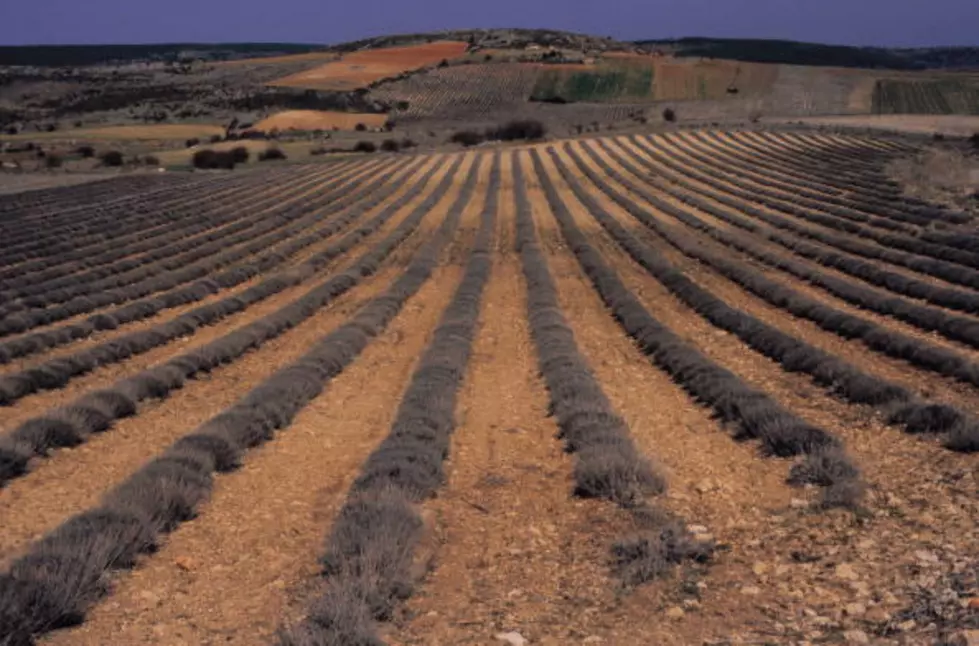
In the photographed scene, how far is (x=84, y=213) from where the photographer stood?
40.1 m

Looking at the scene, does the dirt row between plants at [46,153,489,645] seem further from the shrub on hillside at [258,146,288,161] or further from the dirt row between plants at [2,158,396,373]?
the shrub on hillside at [258,146,288,161]

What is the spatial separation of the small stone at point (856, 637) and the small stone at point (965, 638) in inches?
20.1

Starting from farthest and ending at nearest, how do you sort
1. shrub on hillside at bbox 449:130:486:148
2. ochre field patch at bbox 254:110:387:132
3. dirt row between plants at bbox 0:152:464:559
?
1. ochre field patch at bbox 254:110:387:132
2. shrub on hillside at bbox 449:130:486:148
3. dirt row between plants at bbox 0:152:464:559

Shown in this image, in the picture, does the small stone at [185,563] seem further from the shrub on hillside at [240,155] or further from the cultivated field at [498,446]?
the shrub on hillside at [240,155]

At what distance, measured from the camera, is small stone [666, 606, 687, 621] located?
609 cm

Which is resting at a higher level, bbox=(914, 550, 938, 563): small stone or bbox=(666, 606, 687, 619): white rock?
bbox=(914, 550, 938, 563): small stone

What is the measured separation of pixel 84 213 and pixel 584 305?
2881 cm

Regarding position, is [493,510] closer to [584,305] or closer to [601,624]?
[601,624]

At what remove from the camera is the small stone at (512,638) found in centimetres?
588

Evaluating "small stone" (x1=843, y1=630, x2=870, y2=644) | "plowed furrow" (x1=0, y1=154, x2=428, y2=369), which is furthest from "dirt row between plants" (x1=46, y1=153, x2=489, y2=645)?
"plowed furrow" (x1=0, y1=154, x2=428, y2=369)

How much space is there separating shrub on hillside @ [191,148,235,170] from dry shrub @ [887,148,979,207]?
1832 inches

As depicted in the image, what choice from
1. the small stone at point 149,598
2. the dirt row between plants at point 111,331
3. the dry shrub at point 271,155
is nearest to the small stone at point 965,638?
the small stone at point 149,598

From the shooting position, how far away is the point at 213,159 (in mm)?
70438

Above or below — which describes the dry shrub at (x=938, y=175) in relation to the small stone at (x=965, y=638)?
above
